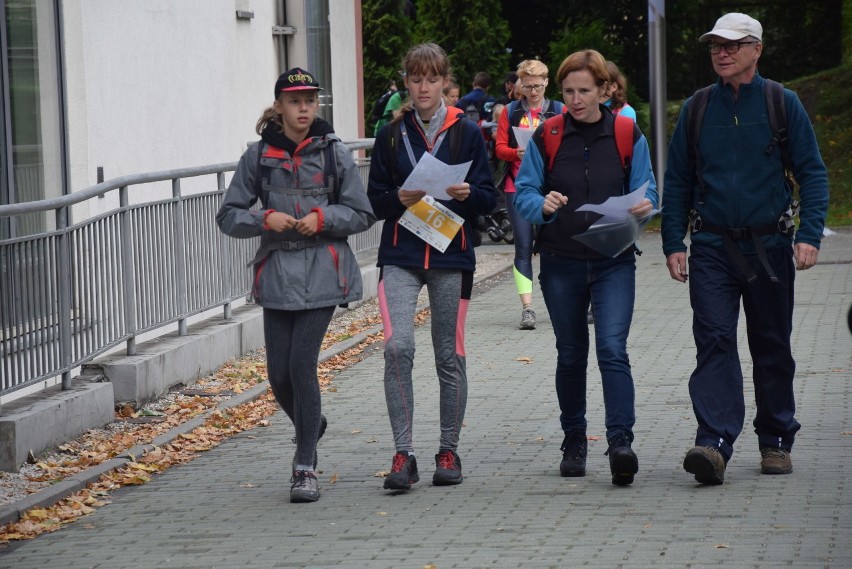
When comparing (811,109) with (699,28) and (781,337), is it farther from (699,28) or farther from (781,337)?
(781,337)

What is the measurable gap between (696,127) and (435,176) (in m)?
1.17

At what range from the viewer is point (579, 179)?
696 cm

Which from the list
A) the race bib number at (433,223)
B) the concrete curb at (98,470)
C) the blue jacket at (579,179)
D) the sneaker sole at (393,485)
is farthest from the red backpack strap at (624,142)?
the concrete curb at (98,470)

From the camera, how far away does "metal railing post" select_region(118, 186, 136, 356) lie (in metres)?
9.36

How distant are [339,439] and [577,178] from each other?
2.21 meters

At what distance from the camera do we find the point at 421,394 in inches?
382

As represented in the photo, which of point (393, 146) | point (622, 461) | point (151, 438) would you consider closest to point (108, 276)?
point (151, 438)

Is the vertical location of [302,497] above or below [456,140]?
below

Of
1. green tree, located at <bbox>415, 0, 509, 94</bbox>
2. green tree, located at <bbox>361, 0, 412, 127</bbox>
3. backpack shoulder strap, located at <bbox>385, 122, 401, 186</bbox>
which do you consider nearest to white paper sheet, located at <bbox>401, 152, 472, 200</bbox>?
backpack shoulder strap, located at <bbox>385, 122, 401, 186</bbox>

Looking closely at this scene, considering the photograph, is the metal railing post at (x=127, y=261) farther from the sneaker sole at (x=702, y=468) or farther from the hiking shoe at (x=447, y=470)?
the sneaker sole at (x=702, y=468)

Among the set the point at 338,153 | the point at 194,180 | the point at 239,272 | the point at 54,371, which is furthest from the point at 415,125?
the point at 194,180

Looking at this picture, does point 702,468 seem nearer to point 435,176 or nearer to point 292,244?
point 435,176

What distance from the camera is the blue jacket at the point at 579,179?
6934mm

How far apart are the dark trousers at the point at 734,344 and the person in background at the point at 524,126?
4296mm
